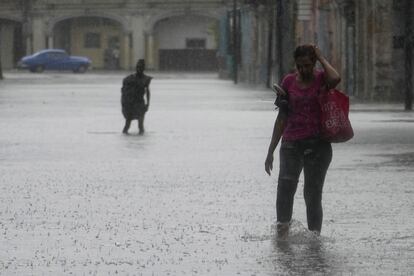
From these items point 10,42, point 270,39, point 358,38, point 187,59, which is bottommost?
point 187,59

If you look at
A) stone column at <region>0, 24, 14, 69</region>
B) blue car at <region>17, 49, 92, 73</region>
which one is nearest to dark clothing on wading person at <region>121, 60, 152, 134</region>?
blue car at <region>17, 49, 92, 73</region>

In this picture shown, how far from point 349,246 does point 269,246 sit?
0.56 metres

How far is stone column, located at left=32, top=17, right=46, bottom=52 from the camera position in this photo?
105m

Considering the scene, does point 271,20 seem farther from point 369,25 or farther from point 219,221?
point 219,221

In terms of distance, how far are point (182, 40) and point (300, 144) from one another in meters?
94.7

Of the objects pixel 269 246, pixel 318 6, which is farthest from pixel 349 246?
pixel 318 6

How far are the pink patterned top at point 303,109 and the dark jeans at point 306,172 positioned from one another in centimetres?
6

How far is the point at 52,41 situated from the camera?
348 feet

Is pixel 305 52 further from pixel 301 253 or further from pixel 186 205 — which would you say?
pixel 186 205

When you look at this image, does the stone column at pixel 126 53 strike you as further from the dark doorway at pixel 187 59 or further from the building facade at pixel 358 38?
the building facade at pixel 358 38

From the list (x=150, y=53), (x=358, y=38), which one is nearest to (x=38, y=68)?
(x=150, y=53)

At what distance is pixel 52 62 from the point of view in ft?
318

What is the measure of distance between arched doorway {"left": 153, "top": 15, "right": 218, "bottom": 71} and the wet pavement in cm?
7677

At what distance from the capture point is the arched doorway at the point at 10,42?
107688 mm
